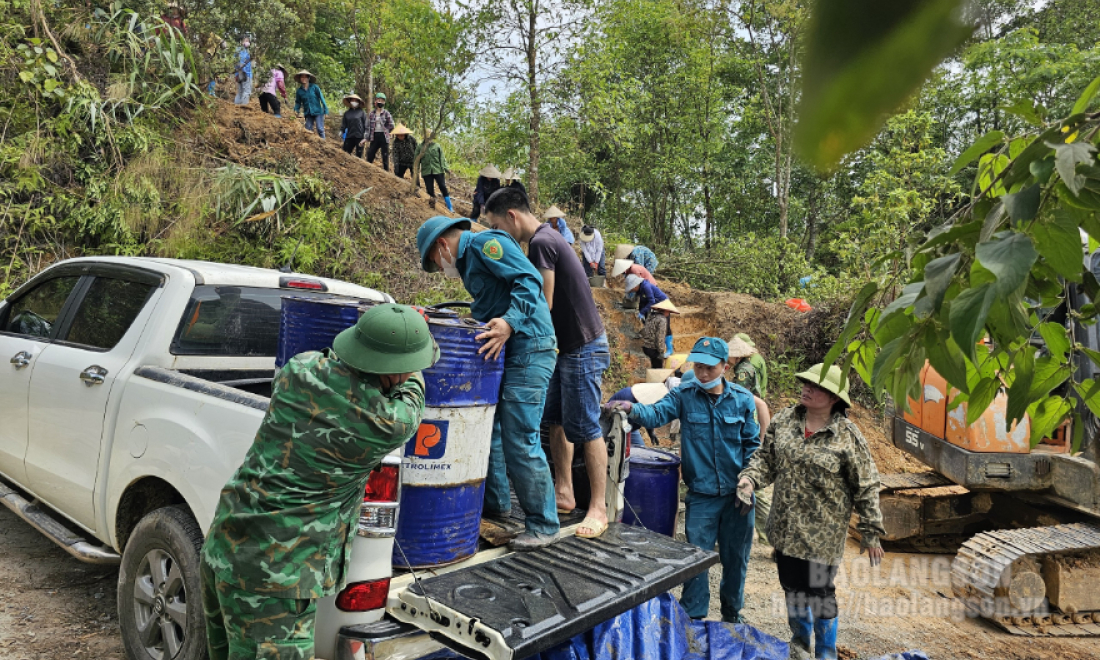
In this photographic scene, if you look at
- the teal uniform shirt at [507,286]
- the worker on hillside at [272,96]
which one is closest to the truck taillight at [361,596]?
the teal uniform shirt at [507,286]

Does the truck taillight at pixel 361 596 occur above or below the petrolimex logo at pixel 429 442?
below

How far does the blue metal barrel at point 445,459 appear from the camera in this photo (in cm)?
288

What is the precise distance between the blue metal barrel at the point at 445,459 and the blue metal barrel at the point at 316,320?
38 centimetres

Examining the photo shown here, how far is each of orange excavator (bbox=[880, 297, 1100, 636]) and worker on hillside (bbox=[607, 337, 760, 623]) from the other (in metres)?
1.34

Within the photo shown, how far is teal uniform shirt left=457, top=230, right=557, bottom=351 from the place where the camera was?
3240 mm

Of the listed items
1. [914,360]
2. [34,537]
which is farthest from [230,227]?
[914,360]

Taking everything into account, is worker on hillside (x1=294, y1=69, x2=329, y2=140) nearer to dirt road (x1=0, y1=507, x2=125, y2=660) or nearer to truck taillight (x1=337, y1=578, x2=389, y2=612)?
dirt road (x1=0, y1=507, x2=125, y2=660)

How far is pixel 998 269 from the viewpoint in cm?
54

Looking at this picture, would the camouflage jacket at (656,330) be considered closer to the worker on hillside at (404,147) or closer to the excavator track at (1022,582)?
the excavator track at (1022,582)

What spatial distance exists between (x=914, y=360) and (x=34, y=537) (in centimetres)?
562

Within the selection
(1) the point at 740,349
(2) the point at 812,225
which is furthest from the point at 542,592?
(1) the point at 740,349

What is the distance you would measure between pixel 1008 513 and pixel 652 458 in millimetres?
4091

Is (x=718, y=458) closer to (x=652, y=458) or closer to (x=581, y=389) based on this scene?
(x=652, y=458)

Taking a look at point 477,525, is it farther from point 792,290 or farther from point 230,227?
point 792,290
